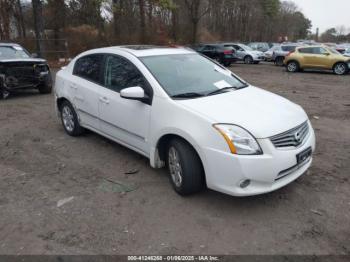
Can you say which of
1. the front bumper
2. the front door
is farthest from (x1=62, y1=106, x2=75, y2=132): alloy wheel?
the front bumper

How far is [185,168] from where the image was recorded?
346cm

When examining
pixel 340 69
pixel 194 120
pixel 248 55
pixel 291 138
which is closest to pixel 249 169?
pixel 291 138

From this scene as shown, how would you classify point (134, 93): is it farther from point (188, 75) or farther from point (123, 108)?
point (188, 75)

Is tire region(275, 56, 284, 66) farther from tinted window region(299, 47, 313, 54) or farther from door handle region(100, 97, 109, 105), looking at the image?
door handle region(100, 97, 109, 105)

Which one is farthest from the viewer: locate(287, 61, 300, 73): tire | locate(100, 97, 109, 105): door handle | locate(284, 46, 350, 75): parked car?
locate(287, 61, 300, 73): tire

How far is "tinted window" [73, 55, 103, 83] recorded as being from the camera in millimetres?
4926

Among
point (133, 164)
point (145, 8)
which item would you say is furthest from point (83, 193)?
point (145, 8)

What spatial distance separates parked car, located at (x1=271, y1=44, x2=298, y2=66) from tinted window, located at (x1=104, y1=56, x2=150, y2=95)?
18.8m

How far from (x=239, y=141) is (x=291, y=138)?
636mm

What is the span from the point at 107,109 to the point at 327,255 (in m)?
3.19

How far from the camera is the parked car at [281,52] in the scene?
2133 cm

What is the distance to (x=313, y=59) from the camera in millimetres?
17406

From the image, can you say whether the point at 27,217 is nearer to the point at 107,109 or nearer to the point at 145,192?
the point at 145,192

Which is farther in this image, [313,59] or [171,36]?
[171,36]
